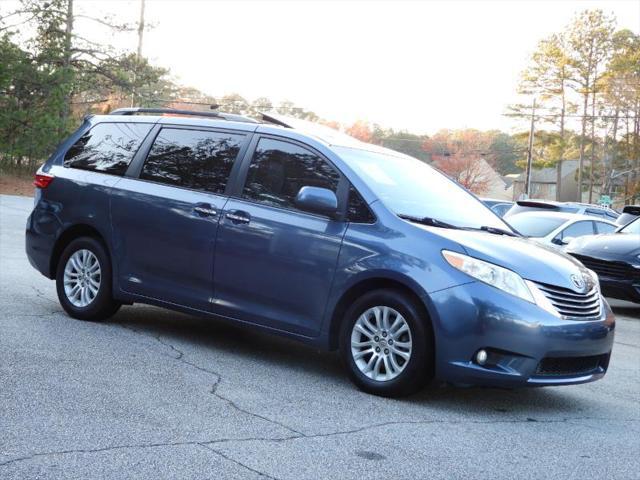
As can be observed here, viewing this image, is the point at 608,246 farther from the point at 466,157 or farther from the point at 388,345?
the point at 466,157

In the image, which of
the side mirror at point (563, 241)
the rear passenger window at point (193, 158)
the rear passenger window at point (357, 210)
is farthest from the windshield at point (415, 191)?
the side mirror at point (563, 241)

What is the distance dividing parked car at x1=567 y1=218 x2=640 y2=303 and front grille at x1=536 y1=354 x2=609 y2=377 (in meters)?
5.85

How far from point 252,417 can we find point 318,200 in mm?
1704

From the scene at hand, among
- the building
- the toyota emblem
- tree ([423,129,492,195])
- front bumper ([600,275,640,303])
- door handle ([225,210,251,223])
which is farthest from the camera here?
the building

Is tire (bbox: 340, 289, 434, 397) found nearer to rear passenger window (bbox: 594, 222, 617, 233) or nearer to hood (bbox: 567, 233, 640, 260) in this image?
hood (bbox: 567, 233, 640, 260)

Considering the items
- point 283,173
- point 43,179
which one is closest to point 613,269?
point 283,173

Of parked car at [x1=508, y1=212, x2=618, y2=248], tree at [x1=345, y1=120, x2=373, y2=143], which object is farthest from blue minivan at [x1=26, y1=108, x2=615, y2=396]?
tree at [x1=345, y1=120, x2=373, y2=143]

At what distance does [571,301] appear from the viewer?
5.67 metres

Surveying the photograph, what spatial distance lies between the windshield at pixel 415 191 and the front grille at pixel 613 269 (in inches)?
208

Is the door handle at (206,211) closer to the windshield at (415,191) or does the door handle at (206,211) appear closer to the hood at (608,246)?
the windshield at (415,191)

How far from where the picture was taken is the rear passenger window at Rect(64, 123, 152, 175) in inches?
295

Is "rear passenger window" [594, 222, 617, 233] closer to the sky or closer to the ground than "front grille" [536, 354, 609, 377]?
closer to the sky

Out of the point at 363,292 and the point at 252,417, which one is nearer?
the point at 252,417

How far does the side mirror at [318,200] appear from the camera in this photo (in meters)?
5.94
